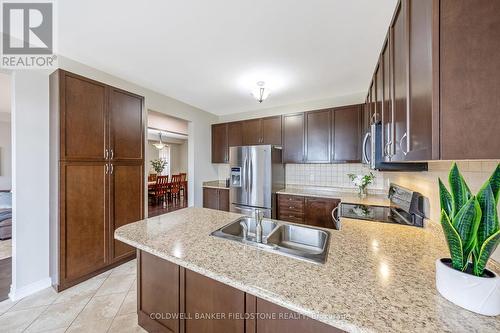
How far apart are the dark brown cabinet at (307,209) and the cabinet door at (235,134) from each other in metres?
1.49

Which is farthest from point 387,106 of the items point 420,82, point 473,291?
point 473,291

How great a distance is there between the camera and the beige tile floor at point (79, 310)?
1568mm

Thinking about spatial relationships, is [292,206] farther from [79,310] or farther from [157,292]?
[79,310]

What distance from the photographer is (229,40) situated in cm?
189

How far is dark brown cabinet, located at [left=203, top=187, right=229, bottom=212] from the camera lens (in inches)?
153

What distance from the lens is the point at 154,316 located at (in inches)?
53.7

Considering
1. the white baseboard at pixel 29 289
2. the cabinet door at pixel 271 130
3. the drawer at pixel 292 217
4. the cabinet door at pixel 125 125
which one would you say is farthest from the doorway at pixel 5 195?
the cabinet door at pixel 271 130

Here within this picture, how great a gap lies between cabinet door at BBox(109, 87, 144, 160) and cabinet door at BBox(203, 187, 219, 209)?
5.44 feet

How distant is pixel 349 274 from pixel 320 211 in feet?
7.31

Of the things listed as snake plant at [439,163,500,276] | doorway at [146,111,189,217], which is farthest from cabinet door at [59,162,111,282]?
snake plant at [439,163,500,276]

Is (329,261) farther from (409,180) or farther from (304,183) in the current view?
(304,183)

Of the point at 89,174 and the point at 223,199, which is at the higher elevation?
the point at 89,174

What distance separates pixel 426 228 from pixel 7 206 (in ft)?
20.8

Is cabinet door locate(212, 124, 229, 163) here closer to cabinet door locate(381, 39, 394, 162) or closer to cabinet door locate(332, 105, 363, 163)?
cabinet door locate(332, 105, 363, 163)
